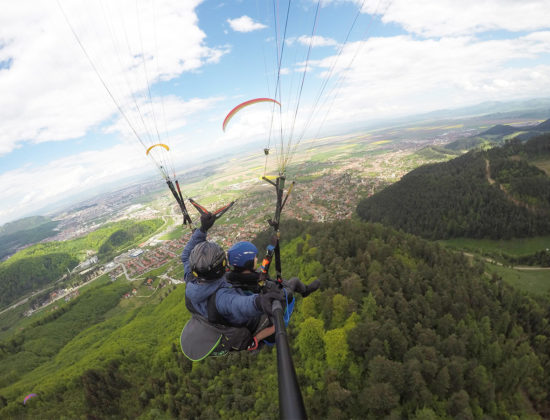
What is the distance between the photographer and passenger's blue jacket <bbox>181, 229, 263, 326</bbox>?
3920mm

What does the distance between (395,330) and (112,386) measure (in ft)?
125

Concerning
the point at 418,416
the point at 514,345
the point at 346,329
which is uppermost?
the point at 346,329

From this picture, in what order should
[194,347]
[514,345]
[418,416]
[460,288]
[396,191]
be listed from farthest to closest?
1. [396,191]
2. [460,288]
3. [514,345]
4. [418,416]
5. [194,347]

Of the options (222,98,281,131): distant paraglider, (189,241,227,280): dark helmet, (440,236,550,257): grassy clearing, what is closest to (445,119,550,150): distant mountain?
(440,236,550,257): grassy clearing

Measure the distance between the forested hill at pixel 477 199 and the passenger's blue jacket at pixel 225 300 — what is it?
7623cm

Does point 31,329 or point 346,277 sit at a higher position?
point 346,277

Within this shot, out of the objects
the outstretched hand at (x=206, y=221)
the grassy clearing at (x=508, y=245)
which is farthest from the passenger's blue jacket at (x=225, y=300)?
the grassy clearing at (x=508, y=245)

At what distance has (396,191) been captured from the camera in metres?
83.2

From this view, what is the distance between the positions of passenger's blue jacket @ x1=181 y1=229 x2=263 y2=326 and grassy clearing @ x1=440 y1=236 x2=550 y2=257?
2769 inches

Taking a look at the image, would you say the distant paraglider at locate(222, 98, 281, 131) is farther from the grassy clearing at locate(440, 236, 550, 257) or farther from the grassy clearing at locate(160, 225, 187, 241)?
the grassy clearing at locate(160, 225, 187, 241)

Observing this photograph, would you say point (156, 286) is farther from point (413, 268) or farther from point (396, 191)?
point (396, 191)

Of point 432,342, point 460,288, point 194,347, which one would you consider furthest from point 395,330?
point 194,347

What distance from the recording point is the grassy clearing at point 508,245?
50344 millimetres

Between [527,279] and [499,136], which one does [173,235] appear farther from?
[499,136]
